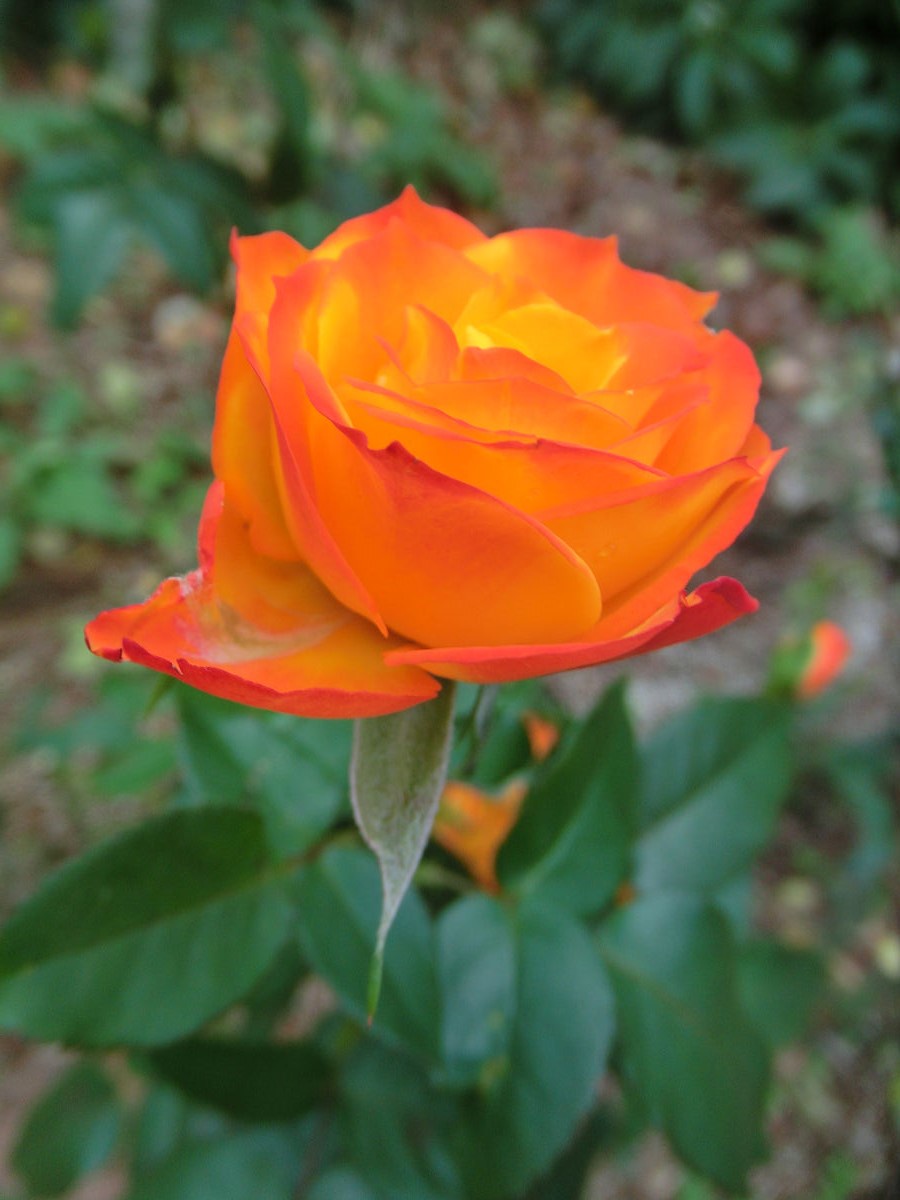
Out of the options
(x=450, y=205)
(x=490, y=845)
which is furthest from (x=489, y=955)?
(x=450, y=205)

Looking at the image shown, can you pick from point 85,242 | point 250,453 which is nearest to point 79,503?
point 85,242

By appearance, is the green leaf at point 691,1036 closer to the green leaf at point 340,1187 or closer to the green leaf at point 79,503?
the green leaf at point 340,1187

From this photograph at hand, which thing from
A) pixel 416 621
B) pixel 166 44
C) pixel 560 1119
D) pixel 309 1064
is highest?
pixel 416 621

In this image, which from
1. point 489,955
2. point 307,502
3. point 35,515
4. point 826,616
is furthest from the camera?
point 826,616

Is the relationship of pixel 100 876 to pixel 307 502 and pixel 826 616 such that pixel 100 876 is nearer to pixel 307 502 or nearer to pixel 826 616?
pixel 307 502

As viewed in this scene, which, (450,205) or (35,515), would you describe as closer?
(35,515)

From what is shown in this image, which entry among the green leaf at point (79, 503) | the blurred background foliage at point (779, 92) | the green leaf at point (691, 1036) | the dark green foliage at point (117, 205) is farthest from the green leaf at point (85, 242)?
the blurred background foliage at point (779, 92)

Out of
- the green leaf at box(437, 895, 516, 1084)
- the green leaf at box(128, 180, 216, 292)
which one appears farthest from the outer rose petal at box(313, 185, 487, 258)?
the green leaf at box(128, 180, 216, 292)
